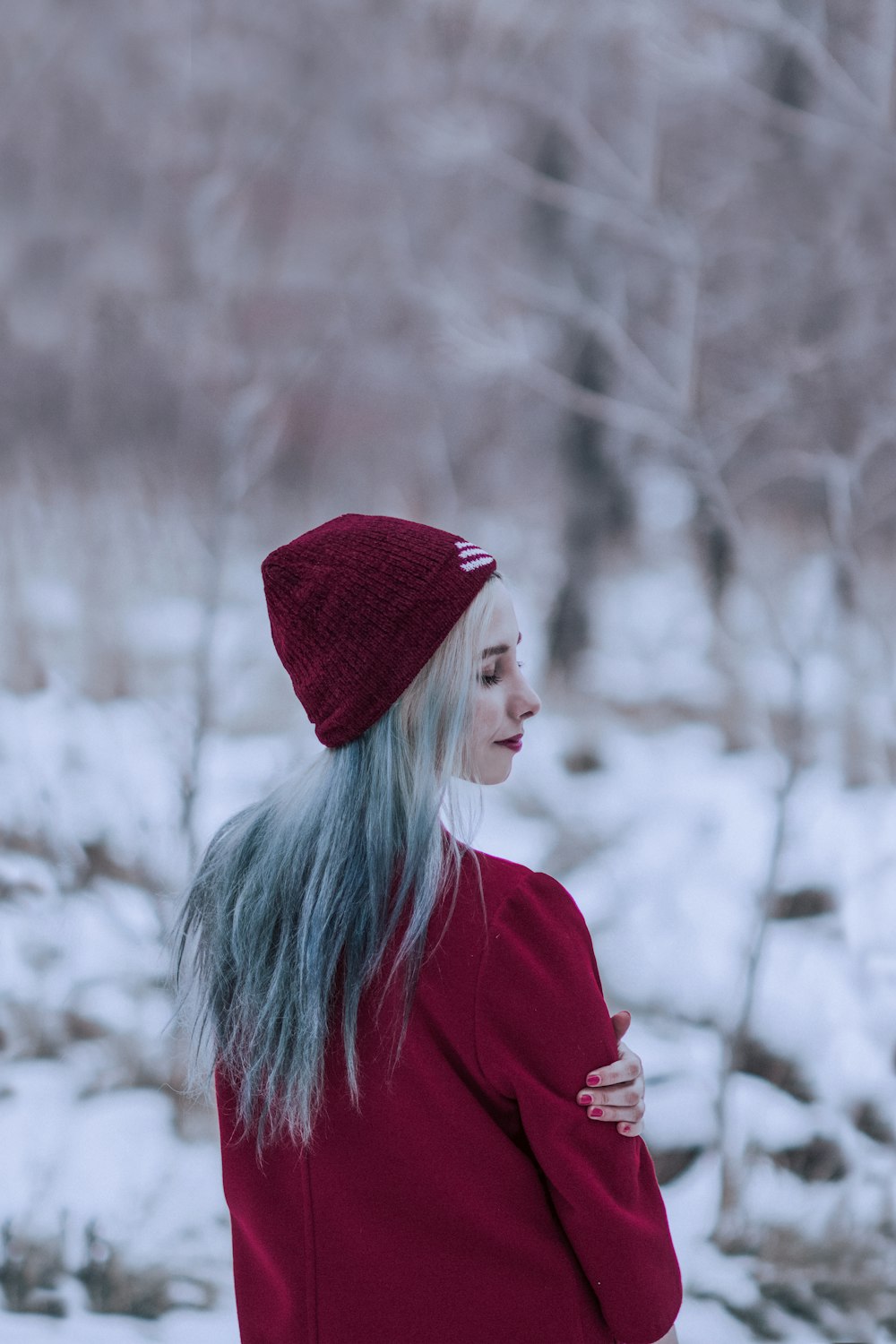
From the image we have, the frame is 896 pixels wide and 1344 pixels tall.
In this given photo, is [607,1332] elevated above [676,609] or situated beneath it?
situated beneath

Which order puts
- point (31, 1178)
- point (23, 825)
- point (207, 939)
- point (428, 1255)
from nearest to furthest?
1. point (428, 1255)
2. point (207, 939)
3. point (31, 1178)
4. point (23, 825)

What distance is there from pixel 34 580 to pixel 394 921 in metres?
1.93

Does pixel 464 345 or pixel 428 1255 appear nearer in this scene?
pixel 428 1255

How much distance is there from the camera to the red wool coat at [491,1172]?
75 cm

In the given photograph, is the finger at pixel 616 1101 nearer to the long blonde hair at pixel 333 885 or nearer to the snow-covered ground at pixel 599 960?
the long blonde hair at pixel 333 885

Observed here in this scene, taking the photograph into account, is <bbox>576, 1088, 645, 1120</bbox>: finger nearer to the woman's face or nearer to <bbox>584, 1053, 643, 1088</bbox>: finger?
<bbox>584, 1053, 643, 1088</bbox>: finger

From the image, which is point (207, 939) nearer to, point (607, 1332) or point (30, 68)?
point (607, 1332)

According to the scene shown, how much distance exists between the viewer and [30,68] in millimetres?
2410

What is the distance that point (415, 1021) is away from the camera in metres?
0.78

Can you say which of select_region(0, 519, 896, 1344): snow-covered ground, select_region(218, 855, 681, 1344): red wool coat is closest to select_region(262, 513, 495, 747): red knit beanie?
select_region(218, 855, 681, 1344): red wool coat

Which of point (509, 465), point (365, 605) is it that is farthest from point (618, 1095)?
point (509, 465)

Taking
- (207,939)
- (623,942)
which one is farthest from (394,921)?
(623,942)

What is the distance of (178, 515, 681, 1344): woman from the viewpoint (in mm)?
757

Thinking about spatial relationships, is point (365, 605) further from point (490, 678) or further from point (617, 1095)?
point (617, 1095)
